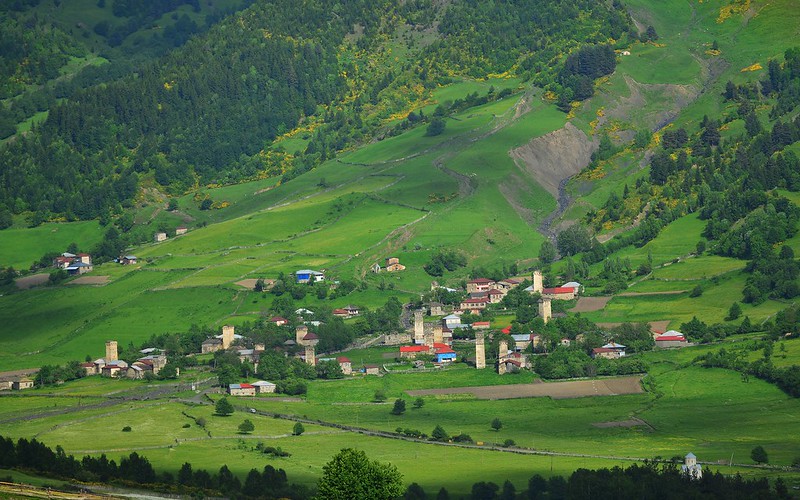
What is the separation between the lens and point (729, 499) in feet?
391

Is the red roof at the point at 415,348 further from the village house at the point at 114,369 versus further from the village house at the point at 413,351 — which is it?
the village house at the point at 114,369

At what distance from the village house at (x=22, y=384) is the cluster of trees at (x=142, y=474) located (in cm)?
5532

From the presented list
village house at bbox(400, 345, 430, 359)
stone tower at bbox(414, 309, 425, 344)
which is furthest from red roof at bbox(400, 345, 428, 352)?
stone tower at bbox(414, 309, 425, 344)

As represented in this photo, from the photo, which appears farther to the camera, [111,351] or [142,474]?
[111,351]

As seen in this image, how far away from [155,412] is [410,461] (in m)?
33.7

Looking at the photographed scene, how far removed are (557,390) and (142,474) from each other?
55568mm

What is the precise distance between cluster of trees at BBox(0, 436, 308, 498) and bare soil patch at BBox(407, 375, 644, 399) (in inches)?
1756

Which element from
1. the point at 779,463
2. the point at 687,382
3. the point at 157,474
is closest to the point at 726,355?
the point at 687,382

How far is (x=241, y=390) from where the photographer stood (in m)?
177

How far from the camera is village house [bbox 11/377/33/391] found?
187 meters

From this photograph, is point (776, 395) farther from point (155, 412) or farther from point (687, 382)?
point (155, 412)

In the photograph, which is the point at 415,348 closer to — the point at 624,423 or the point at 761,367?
the point at 624,423

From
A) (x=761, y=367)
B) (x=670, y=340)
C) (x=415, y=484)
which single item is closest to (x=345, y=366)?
(x=670, y=340)

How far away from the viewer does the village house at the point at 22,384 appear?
614 feet
